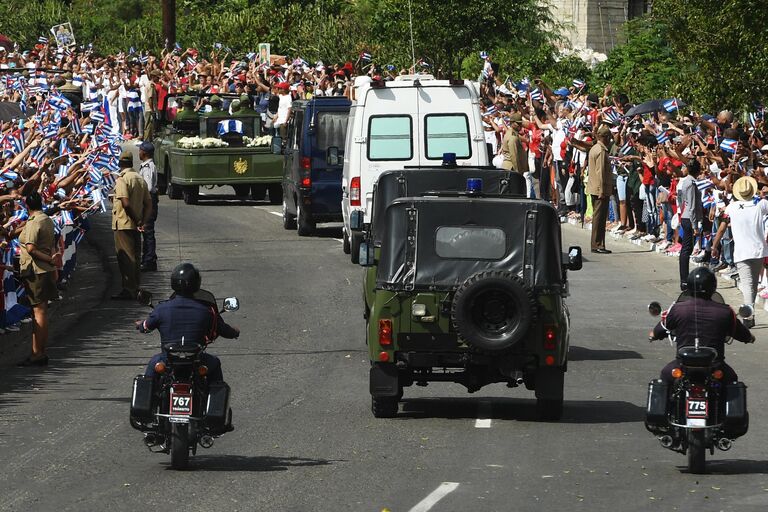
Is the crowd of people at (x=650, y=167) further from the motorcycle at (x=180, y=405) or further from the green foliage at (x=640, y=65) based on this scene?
the motorcycle at (x=180, y=405)

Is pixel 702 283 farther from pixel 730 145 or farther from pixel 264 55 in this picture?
pixel 264 55

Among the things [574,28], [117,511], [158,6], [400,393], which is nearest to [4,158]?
[400,393]

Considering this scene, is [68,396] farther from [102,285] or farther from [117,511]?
[102,285]

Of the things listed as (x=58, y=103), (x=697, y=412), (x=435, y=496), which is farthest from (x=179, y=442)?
(x=58, y=103)

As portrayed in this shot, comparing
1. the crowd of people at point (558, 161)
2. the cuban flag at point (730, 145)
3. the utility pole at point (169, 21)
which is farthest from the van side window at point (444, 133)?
the utility pole at point (169, 21)

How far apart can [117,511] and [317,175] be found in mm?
17273

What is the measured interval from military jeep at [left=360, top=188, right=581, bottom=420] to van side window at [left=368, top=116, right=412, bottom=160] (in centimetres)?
933

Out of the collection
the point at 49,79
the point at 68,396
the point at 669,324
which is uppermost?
the point at 49,79

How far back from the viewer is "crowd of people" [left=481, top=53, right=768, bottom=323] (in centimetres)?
2148

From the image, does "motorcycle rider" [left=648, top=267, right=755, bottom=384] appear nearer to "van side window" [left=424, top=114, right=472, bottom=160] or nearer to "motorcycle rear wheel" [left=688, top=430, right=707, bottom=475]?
"motorcycle rear wheel" [left=688, top=430, right=707, bottom=475]

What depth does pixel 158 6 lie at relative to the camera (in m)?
77.6

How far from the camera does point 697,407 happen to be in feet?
37.1

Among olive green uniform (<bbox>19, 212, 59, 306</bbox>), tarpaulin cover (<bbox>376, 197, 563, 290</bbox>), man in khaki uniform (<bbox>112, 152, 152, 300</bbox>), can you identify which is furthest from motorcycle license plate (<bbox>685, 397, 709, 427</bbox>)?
man in khaki uniform (<bbox>112, 152, 152, 300</bbox>)

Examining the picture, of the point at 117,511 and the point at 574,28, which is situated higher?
the point at 574,28
